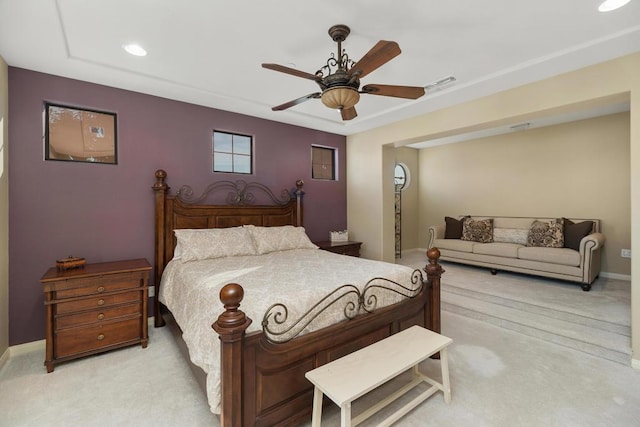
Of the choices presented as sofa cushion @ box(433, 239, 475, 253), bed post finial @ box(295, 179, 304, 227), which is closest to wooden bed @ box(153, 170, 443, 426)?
bed post finial @ box(295, 179, 304, 227)

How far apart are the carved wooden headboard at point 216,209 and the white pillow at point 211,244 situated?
0.69ft

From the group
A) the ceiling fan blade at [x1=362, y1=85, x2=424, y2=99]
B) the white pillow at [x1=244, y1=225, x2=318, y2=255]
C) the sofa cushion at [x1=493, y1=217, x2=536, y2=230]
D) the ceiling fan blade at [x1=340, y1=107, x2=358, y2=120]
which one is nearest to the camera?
the ceiling fan blade at [x1=362, y1=85, x2=424, y2=99]

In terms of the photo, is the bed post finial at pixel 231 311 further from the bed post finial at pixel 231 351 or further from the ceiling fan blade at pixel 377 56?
the ceiling fan blade at pixel 377 56

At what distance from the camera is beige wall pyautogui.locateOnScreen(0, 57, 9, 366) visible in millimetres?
2461

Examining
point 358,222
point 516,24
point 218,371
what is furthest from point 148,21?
point 358,222

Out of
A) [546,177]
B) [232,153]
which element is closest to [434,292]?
[232,153]

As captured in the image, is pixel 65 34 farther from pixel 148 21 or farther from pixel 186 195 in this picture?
pixel 186 195

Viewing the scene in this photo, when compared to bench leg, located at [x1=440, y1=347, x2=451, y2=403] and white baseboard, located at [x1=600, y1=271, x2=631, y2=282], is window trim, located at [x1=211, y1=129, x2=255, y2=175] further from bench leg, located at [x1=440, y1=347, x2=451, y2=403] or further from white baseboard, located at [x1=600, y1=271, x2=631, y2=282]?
white baseboard, located at [x1=600, y1=271, x2=631, y2=282]

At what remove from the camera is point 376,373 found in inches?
61.8

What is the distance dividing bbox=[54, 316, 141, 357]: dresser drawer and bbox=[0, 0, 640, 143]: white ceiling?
7.76 feet

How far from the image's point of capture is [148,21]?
Answer: 2072mm

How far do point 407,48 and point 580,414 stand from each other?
288 centimetres

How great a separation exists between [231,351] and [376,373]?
2.57 ft

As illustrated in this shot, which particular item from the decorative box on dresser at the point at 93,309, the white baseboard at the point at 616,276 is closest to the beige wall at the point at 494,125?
the white baseboard at the point at 616,276
